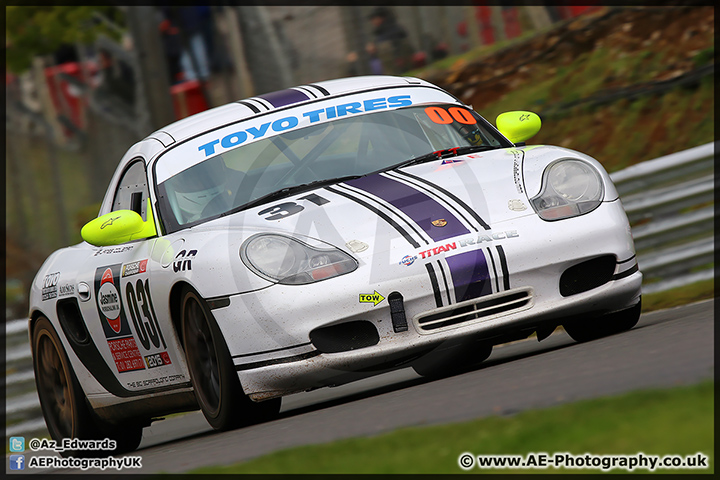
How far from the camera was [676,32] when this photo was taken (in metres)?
12.1

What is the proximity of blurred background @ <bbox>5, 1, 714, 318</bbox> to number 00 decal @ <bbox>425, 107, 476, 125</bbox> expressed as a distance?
Result: 4.50 metres

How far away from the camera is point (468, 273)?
4945 mm

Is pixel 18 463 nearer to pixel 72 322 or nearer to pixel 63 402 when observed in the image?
pixel 63 402

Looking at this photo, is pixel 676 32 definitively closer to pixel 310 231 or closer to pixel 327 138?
pixel 327 138

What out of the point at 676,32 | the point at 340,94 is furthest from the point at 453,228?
the point at 676,32

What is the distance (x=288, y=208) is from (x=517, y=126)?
1.73 meters

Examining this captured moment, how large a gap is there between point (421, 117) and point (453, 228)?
1.50 metres

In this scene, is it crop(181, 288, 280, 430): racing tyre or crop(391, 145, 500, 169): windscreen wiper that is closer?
crop(181, 288, 280, 430): racing tyre

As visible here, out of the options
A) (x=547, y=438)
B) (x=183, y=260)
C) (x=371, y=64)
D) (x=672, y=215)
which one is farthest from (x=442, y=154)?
(x=371, y=64)

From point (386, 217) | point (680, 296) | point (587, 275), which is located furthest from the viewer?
point (680, 296)

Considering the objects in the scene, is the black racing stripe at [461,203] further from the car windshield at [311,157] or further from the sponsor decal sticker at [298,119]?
the sponsor decal sticker at [298,119]

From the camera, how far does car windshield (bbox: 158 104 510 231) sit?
5844 millimetres

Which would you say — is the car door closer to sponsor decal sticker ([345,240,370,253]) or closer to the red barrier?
sponsor decal sticker ([345,240,370,253])

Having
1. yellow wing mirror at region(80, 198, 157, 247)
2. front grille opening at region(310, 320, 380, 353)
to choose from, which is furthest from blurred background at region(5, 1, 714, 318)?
front grille opening at region(310, 320, 380, 353)
